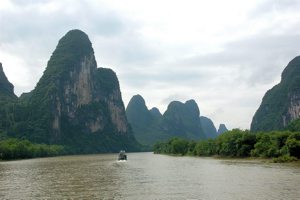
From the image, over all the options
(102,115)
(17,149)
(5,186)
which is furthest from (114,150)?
(5,186)

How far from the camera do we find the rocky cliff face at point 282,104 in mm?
152725

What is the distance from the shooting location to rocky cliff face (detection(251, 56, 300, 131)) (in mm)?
152725

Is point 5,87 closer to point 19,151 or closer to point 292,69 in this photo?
point 19,151

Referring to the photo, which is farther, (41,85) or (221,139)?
(41,85)

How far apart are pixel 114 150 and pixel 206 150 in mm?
108408

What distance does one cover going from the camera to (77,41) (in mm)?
186375

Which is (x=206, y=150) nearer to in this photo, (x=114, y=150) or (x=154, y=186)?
(x=154, y=186)

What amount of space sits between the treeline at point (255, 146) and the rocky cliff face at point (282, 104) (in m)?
70.6

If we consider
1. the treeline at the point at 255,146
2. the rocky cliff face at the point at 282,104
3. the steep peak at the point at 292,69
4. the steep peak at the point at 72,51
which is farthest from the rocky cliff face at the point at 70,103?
the steep peak at the point at 292,69

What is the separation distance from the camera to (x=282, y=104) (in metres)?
172

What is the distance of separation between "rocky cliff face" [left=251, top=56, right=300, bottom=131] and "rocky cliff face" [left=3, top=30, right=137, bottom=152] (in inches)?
2698

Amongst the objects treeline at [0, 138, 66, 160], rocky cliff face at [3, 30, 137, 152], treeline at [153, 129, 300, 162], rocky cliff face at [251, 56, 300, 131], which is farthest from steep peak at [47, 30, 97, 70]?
treeline at [153, 129, 300, 162]

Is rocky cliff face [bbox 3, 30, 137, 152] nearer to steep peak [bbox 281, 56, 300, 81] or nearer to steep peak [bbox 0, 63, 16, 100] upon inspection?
steep peak [bbox 0, 63, 16, 100]

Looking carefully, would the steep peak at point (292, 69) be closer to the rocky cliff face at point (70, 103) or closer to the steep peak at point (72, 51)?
the rocky cliff face at point (70, 103)
